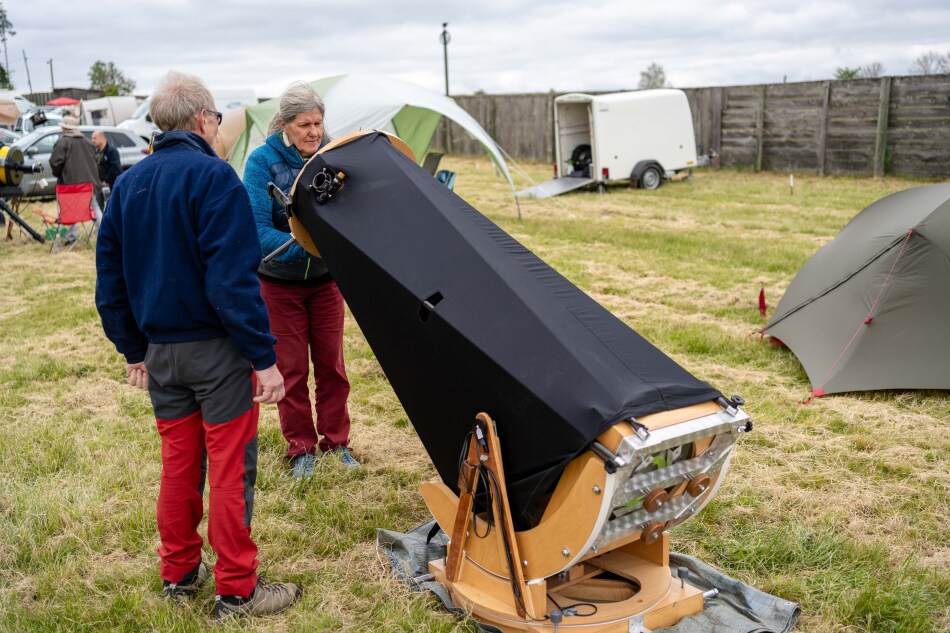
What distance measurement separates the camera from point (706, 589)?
9.87 feet

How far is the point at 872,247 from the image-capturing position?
5.42 metres

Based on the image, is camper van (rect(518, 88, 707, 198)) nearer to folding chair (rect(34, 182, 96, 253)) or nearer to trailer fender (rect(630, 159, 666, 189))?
trailer fender (rect(630, 159, 666, 189))

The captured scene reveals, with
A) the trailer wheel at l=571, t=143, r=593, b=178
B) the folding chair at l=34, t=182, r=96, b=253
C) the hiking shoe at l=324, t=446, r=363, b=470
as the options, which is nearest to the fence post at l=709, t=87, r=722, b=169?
the trailer wheel at l=571, t=143, r=593, b=178

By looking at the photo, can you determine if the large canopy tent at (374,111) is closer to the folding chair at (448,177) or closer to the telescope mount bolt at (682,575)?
the folding chair at (448,177)

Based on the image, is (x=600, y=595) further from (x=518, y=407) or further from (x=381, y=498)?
(x=381, y=498)

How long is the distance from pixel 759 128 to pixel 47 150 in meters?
15.1

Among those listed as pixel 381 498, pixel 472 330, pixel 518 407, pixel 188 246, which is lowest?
pixel 381 498

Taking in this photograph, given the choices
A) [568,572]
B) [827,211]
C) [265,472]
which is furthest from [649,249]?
[568,572]

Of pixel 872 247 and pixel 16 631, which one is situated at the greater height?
pixel 872 247

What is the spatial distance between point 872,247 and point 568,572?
12.4 ft

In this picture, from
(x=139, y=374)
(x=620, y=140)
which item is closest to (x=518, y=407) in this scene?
(x=139, y=374)

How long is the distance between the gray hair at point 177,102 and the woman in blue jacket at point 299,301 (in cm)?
88

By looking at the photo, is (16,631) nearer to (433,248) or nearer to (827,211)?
(433,248)

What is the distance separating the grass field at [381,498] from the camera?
2.96 metres
